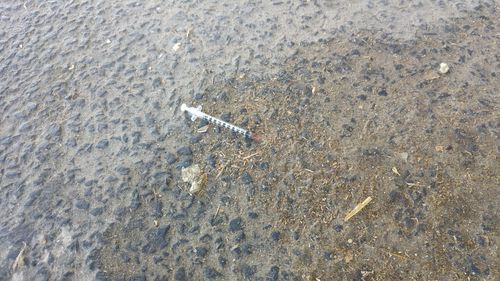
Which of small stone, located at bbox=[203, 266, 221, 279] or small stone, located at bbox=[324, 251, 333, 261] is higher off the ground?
small stone, located at bbox=[203, 266, 221, 279]

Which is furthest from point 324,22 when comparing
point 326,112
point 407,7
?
point 326,112

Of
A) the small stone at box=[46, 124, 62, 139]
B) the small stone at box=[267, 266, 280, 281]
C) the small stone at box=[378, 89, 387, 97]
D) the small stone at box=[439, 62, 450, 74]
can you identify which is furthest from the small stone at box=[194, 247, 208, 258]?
the small stone at box=[439, 62, 450, 74]

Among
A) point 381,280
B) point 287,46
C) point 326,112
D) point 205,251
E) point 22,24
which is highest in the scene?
point 22,24

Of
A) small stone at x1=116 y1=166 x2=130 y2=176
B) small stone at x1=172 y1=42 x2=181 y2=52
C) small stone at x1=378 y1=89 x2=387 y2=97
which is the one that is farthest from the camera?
small stone at x1=172 y1=42 x2=181 y2=52

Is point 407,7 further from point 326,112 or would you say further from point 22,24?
point 22,24

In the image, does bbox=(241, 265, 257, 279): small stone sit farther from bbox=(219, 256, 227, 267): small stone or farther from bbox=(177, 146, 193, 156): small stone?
bbox=(177, 146, 193, 156): small stone

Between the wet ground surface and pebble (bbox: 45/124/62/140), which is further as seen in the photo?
pebble (bbox: 45/124/62/140)
